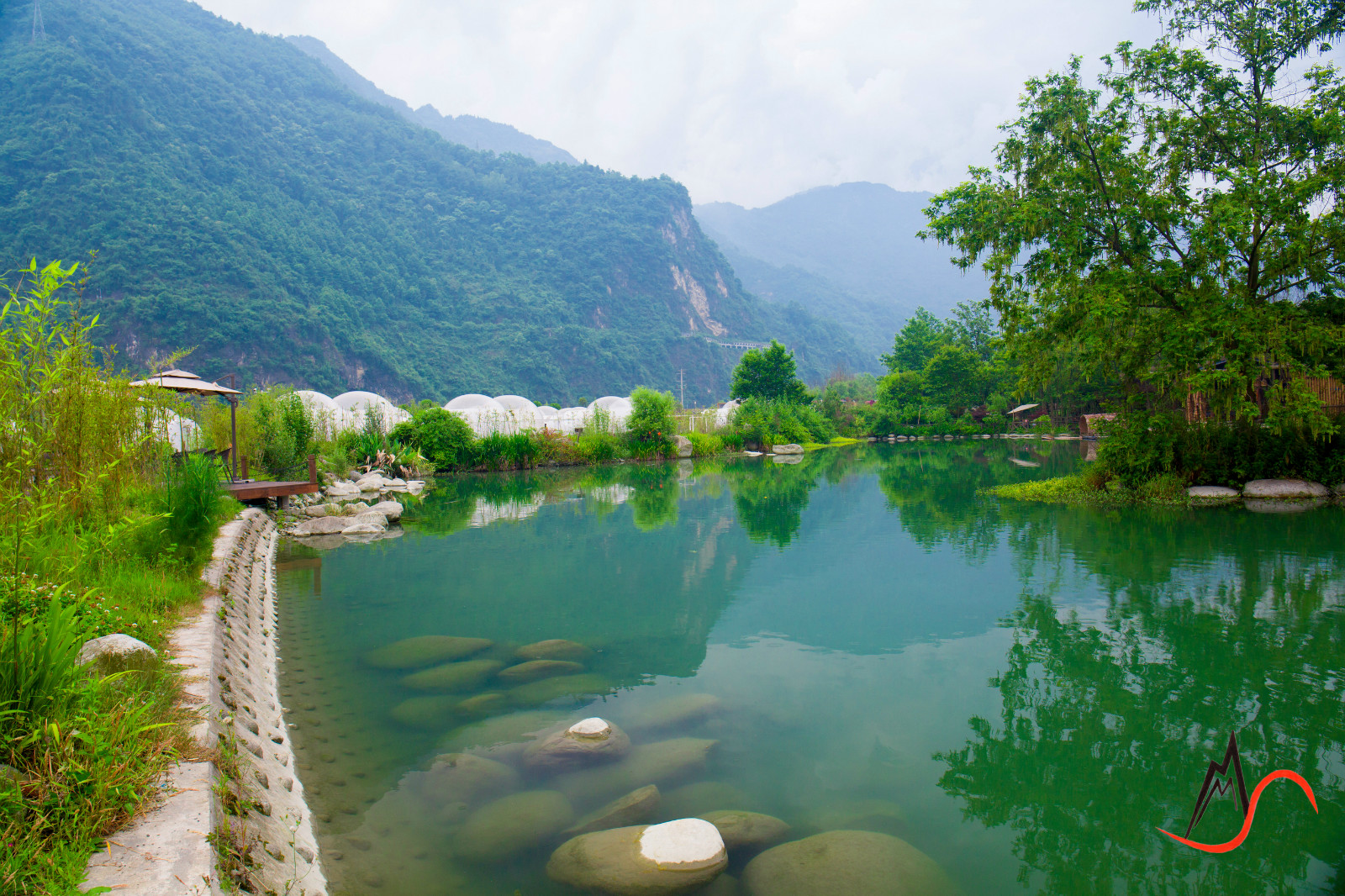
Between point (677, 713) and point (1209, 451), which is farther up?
point (1209, 451)

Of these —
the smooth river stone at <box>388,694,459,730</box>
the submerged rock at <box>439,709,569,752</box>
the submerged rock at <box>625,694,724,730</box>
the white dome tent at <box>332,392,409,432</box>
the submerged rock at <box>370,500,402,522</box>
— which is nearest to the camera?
the submerged rock at <box>439,709,569,752</box>


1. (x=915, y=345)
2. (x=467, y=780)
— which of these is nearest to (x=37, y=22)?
(x=915, y=345)

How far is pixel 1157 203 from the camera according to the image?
12.4 metres

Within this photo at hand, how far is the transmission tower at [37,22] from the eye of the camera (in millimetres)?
59625

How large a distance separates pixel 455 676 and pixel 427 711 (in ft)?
2.06

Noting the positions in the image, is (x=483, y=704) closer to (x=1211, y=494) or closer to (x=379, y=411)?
(x=1211, y=494)

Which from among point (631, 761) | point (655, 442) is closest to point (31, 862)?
point (631, 761)

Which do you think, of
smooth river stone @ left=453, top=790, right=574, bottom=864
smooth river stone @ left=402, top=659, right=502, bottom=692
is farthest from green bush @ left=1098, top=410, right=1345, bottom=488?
smooth river stone @ left=453, top=790, right=574, bottom=864

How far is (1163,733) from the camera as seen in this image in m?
4.21

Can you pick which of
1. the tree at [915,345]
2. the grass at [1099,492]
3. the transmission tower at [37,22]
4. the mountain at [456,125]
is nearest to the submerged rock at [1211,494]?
the grass at [1099,492]

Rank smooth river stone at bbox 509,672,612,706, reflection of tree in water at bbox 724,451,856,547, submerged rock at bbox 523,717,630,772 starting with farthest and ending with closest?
reflection of tree in water at bbox 724,451,856,547 → smooth river stone at bbox 509,672,612,706 → submerged rock at bbox 523,717,630,772

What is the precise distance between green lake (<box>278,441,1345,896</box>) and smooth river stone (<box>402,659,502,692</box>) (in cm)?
4

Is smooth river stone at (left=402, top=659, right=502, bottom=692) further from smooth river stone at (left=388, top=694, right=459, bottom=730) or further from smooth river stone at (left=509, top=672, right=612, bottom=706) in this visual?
smooth river stone at (left=509, top=672, right=612, bottom=706)

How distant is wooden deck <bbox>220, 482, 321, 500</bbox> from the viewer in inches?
463
